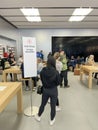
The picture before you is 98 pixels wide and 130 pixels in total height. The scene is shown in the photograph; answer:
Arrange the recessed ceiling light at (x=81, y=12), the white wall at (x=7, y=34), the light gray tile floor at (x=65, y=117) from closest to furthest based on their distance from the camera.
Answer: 1. the light gray tile floor at (x=65, y=117)
2. the recessed ceiling light at (x=81, y=12)
3. the white wall at (x=7, y=34)

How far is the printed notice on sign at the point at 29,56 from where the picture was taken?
391 cm

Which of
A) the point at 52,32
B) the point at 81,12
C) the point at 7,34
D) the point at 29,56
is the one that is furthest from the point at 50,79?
the point at 52,32

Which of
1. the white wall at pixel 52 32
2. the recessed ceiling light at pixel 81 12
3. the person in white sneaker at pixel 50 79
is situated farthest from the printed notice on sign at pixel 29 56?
the white wall at pixel 52 32

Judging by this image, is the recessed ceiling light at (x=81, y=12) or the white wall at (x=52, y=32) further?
the white wall at (x=52, y=32)

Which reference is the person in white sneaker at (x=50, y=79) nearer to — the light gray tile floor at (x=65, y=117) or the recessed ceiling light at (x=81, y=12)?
the light gray tile floor at (x=65, y=117)

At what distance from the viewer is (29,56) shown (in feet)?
13.1

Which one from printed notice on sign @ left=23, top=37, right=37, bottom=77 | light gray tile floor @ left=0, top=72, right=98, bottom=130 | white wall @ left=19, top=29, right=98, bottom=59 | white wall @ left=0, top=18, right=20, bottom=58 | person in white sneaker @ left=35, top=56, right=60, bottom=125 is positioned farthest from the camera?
white wall @ left=19, top=29, right=98, bottom=59

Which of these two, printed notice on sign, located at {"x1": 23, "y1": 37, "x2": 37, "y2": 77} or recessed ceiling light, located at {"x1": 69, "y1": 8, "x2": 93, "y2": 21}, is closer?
printed notice on sign, located at {"x1": 23, "y1": 37, "x2": 37, "y2": 77}

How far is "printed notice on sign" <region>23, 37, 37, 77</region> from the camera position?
3.91 metres

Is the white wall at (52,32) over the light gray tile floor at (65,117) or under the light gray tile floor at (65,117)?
over

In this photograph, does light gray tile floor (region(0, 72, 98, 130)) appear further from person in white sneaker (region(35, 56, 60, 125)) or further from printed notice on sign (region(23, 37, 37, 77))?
printed notice on sign (region(23, 37, 37, 77))

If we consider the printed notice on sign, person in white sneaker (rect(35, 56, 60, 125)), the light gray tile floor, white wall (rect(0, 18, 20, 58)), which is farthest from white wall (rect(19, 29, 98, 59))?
person in white sneaker (rect(35, 56, 60, 125))

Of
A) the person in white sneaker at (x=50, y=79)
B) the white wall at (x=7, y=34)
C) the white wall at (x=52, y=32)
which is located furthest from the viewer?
the white wall at (x=52, y=32)

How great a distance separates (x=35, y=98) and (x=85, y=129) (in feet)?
7.50
